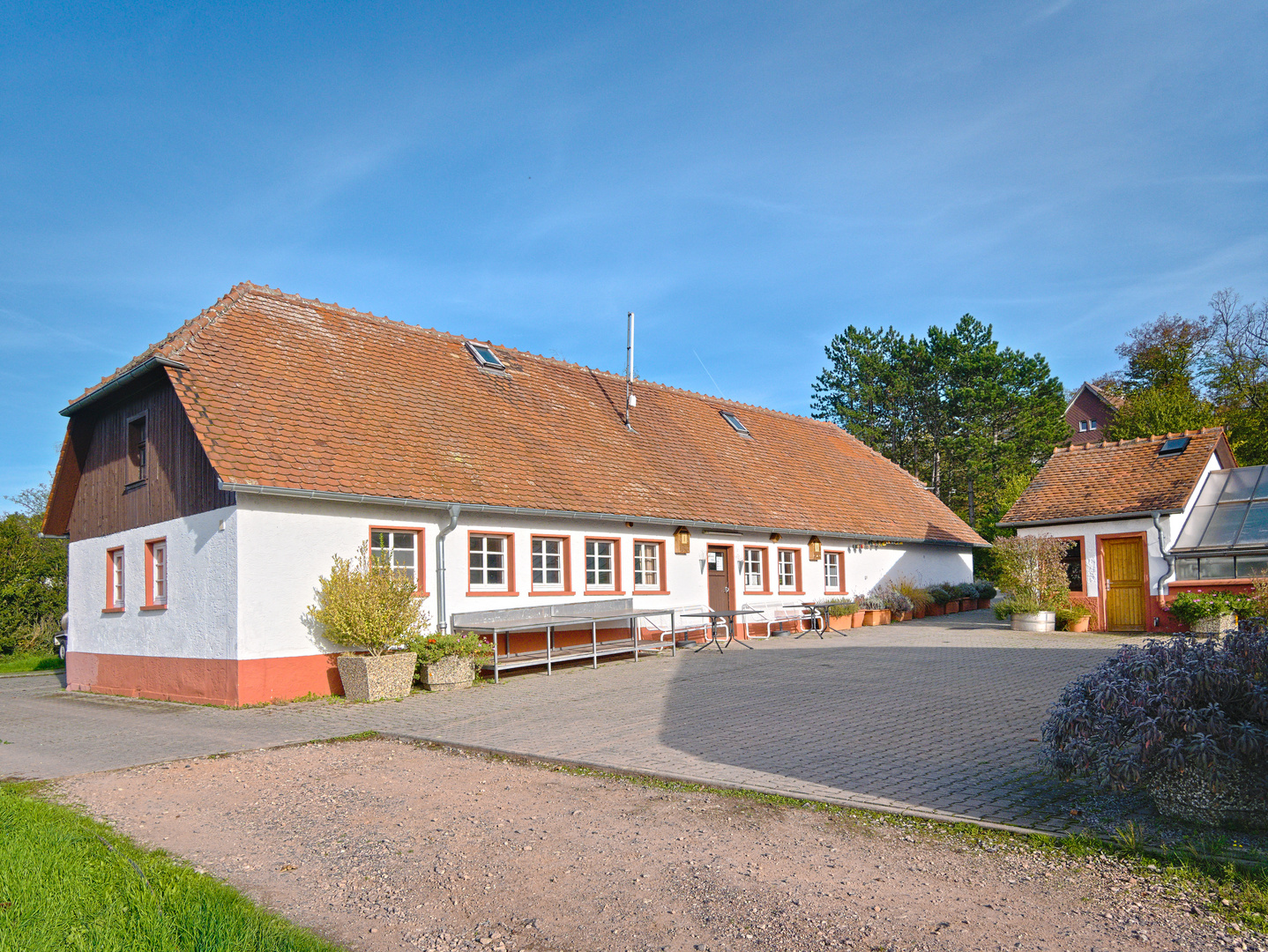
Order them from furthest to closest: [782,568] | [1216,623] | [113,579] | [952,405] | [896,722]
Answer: [952,405], [782,568], [1216,623], [113,579], [896,722]

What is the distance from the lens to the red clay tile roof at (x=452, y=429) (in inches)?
535

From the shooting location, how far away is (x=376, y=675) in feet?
41.4

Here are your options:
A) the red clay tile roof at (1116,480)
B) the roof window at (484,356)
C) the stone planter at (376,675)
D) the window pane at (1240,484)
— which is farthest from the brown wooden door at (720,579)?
the window pane at (1240,484)

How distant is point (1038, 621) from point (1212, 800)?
653 inches

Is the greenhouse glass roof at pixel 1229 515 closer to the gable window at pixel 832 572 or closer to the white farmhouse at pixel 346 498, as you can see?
the gable window at pixel 832 572

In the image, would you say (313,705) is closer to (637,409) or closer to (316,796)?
(316,796)

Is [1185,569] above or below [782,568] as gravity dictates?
below

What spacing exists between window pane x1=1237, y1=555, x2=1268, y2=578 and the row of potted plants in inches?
313

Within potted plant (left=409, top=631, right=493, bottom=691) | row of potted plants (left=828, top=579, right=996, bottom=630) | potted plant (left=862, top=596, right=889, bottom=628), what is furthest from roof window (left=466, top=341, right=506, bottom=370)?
potted plant (left=862, top=596, right=889, bottom=628)

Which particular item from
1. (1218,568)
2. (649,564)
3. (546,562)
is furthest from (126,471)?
(1218,568)

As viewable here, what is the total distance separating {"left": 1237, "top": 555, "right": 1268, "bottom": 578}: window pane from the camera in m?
19.1

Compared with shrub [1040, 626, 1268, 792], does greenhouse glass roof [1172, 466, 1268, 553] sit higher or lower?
higher

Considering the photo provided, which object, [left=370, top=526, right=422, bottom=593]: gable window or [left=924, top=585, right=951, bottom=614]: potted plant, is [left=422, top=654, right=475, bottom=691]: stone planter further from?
[left=924, top=585, right=951, bottom=614]: potted plant

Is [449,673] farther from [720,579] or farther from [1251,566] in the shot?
[1251,566]
